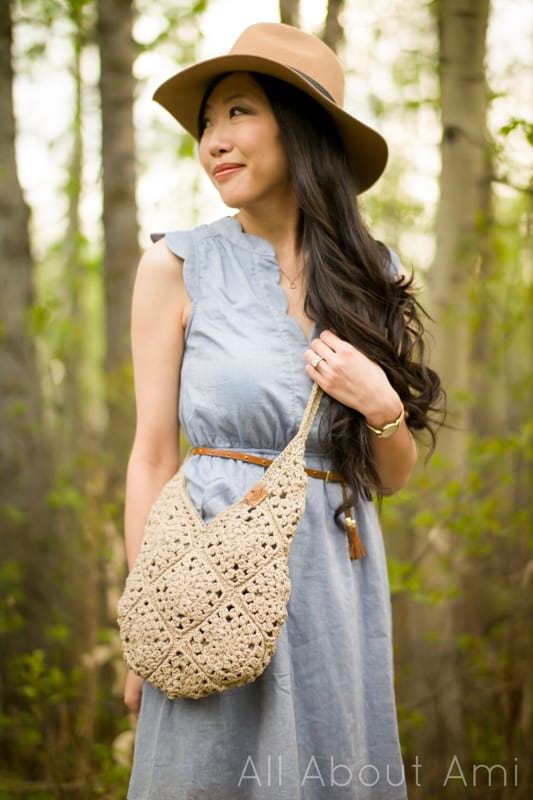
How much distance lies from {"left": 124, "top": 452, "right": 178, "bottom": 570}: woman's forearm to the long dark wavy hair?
51cm

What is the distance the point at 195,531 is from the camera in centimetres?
211

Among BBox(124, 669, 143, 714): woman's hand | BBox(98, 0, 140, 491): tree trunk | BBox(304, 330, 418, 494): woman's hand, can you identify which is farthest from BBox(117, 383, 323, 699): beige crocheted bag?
BBox(98, 0, 140, 491): tree trunk

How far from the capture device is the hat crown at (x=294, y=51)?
96.2 inches

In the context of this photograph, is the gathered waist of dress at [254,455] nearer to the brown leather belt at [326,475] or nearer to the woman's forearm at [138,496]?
the brown leather belt at [326,475]

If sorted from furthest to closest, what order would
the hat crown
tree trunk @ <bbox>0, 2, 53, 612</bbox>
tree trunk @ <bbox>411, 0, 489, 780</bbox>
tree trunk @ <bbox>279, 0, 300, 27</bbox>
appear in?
tree trunk @ <bbox>0, 2, 53, 612</bbox>
tree trunk @ <bbox>411, 0, 489, 780</bbox>
tree trunk @ <bbox>279, 0, 300, 27</bbox>
the hat crown

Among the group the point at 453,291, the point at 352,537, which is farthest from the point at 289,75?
the point at 453,291

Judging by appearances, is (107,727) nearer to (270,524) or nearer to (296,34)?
(270,524)

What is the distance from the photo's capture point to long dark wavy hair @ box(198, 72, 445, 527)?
234 cm

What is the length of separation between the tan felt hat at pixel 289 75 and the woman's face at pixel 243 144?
0.22 feet

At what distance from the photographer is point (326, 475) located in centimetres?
233

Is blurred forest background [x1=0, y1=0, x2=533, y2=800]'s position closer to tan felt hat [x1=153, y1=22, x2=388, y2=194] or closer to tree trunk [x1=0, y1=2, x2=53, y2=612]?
tree trunk [x1=0, y1=2, x2=53, y2=612]

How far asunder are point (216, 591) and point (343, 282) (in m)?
0.95

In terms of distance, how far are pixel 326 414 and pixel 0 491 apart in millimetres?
3247

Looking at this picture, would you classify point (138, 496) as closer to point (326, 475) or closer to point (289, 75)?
point (326, 475)
